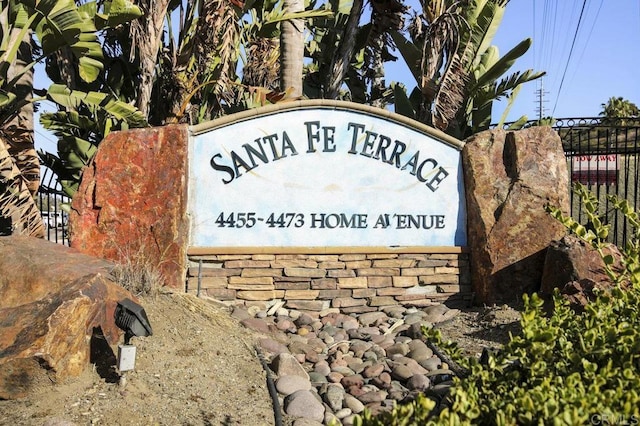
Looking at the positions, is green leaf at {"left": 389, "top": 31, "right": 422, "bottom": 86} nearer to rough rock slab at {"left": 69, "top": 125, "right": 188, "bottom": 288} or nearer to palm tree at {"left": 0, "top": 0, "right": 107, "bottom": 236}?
palm tree at {"left": 0, "top": 0, "right": 107, "bottom": 236}

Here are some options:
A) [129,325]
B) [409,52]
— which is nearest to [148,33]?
[409,52]

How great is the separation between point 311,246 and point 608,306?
457cm

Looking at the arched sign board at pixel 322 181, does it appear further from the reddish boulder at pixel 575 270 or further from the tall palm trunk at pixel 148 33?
the tall palm trunk at pixel 148 33

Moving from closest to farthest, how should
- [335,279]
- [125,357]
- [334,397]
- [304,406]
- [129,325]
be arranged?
[125,357] < [129,325] < [304,406] < [334,397] < [335,279]

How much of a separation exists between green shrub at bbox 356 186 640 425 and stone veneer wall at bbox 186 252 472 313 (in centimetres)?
418

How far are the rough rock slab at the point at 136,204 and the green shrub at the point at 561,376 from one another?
4643mm

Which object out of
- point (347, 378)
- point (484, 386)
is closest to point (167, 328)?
point (347, 378)

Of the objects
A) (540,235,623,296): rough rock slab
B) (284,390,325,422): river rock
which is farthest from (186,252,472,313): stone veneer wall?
(284,390,325,422): river rock

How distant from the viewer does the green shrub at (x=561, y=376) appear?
2.37 metres

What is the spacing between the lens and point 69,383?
15.0 ft

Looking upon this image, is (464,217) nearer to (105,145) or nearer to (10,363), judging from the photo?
(105,145)

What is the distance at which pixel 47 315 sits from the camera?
14.9ft

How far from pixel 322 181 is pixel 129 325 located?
12.2 feet

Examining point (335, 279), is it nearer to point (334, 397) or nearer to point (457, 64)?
point (334, 397)
